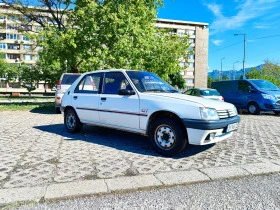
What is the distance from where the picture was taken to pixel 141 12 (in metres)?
13.0

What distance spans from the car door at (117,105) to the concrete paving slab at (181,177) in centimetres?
153

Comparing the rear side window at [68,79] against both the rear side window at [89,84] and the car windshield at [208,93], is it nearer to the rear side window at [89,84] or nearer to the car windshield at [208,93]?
the rear side window at [89,84]

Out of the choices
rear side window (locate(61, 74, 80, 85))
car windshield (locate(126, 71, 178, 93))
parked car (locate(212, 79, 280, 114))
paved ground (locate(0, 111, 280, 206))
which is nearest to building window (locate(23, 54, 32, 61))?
rear side window (locate(61, 74, 80, 85))

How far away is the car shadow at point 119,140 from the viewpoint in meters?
4.80

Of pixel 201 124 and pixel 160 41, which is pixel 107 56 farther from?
pixel 201 124

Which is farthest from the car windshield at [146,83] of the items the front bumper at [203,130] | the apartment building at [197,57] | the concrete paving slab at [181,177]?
the apartment building at [197,57]

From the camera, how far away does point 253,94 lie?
12.9 meters

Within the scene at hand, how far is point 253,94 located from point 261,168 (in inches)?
400

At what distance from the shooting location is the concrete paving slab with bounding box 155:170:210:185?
3.31m

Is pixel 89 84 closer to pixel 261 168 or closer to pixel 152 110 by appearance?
pixel 152 110

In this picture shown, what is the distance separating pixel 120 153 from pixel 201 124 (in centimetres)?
170

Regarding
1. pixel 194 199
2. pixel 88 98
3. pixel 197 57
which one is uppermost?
pixel 197 57

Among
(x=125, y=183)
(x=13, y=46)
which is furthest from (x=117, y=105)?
(x=13, y=46)

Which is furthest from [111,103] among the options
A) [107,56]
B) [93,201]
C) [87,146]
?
[107,56]
